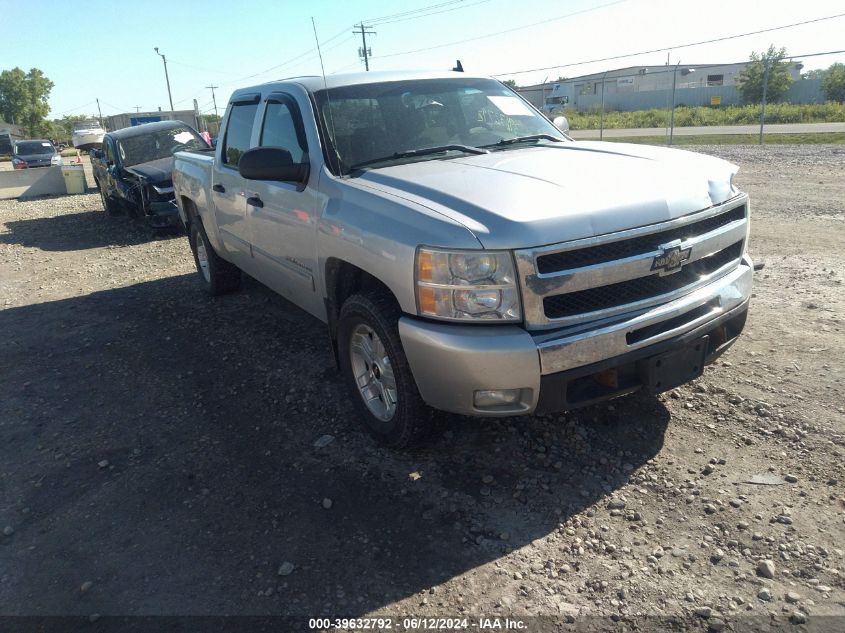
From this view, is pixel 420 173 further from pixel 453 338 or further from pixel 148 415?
pixel 148 415

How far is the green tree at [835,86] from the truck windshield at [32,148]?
42313 millimetres

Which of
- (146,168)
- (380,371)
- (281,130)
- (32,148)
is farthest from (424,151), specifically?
(32,148)

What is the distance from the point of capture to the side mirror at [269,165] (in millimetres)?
3746

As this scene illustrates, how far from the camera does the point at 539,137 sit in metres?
4.40

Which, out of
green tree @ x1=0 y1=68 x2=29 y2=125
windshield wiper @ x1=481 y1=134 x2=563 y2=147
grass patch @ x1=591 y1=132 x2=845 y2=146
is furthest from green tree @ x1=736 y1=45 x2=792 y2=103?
green tree @ x1=0 y1=68 x2=29 y2=125

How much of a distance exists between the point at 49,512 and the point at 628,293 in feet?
10.2

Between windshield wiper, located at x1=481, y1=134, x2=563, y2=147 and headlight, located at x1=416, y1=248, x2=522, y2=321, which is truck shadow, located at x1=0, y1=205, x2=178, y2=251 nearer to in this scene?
windshield wiper, located at x1=481, y1=134, x2=563, y2=147

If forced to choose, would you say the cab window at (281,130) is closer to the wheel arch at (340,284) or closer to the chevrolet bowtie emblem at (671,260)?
the wheel arch at (340,284)

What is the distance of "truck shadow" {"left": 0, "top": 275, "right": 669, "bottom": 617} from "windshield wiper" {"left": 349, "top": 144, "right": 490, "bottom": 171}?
154 centimetres

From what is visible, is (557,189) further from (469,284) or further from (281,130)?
(281,130)

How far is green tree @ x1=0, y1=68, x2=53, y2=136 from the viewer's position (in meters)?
76.3

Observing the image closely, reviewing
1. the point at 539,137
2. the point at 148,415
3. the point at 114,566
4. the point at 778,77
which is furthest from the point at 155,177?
the point at 778,77

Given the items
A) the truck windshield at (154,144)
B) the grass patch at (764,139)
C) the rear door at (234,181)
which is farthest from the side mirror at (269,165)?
the grass patch at (764,139)

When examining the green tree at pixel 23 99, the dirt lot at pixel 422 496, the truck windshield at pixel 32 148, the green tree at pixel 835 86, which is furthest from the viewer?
the green tree at pixel 23 99
